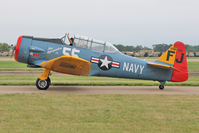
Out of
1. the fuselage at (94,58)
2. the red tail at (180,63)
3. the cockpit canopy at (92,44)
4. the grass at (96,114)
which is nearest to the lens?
the grass at (96,114)

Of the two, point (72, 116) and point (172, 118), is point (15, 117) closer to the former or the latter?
point (72, 116)

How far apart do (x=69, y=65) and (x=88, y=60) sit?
3.52 ft

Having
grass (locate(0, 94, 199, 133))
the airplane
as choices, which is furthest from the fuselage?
grass (locate(0, 94, 199, 133))

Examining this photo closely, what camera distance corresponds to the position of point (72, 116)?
7094 mm

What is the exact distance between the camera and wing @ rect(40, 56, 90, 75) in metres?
11.6

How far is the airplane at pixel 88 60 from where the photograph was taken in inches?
477

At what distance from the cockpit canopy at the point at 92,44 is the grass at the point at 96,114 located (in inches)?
129

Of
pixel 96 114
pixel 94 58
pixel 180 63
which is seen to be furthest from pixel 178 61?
pixel 96 114

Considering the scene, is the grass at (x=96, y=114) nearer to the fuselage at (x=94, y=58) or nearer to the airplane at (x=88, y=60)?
the airplane at (x=88, y=60)

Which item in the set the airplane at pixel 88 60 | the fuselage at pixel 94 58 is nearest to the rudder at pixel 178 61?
the airplane at pixel 88 60

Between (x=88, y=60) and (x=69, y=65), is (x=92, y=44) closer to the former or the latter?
(x=88, y=60)

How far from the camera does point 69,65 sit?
1195 cm

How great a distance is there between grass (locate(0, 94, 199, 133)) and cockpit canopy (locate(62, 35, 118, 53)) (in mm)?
3278

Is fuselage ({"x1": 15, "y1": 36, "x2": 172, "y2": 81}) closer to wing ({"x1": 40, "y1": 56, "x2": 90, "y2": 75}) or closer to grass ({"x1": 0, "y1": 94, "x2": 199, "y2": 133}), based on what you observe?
wing ({"x1": 40, "y1": 56, "x2": 90, "y2": 75})
